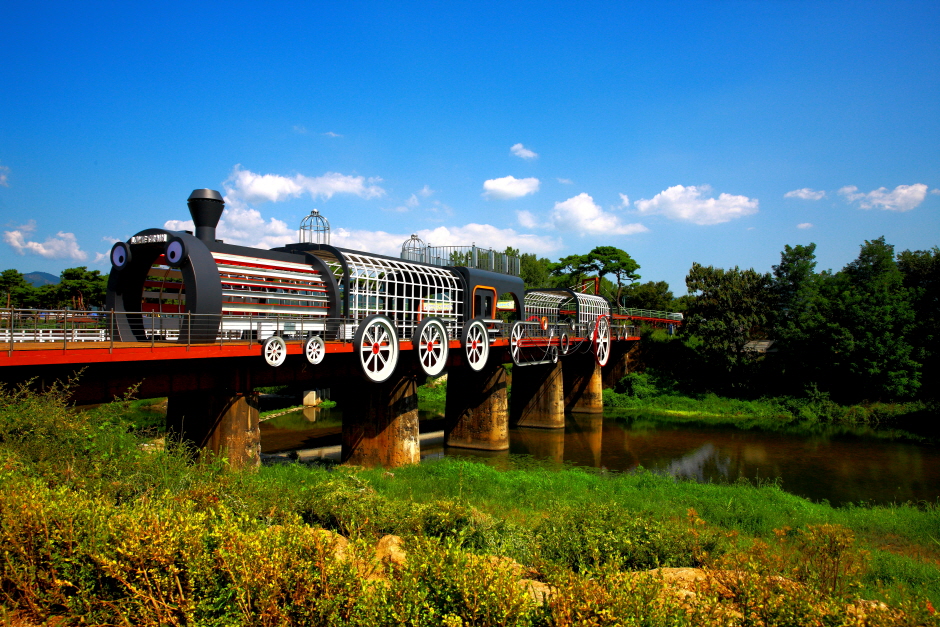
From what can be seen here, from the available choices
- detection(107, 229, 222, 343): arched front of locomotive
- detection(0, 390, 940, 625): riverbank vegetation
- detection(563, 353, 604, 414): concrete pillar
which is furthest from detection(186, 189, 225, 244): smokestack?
detection(563, 353, 604, 414): concrete pillar

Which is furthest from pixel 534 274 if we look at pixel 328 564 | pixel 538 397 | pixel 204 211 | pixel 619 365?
pixel 328 564

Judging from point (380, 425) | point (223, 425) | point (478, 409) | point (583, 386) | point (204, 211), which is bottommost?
point (583, 386)

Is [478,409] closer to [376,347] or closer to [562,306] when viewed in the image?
[376,347]

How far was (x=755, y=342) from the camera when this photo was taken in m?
45.5

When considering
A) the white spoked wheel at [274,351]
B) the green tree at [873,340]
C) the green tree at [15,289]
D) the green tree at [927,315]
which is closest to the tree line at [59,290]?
the green tree at [15,289]

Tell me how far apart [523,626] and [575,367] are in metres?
38.0

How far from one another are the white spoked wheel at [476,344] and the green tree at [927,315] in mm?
29362

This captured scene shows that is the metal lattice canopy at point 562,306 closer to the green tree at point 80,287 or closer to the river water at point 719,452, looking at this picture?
the river water at point 719,452

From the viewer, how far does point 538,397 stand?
114ft

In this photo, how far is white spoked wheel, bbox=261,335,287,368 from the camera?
15.3 metres

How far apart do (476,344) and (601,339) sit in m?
15.1

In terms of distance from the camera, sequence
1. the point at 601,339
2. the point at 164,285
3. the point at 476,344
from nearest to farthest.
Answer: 1. the point at 164,285
2. the point at 476,344
3. the point at 601,339

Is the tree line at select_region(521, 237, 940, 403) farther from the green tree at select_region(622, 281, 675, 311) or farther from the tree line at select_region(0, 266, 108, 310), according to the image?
the tree line at select_region(0, 266, 108, 310)

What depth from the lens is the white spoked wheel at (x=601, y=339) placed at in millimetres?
36625
